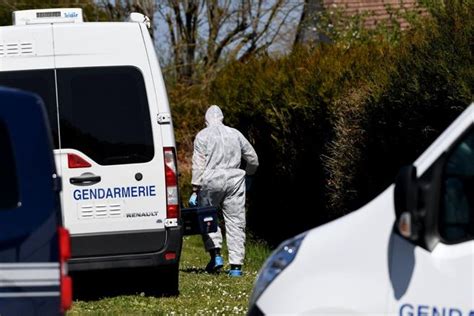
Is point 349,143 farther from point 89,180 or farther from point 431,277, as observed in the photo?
point 431,277

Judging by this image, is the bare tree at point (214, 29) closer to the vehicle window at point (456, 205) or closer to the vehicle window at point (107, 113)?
the vehicle window at point (107, 113)

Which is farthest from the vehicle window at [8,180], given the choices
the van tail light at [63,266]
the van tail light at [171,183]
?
the van tail light at [171,183]

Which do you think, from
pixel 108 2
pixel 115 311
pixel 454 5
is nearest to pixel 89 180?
pixel 115 311

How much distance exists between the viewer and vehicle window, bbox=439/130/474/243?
196 inches

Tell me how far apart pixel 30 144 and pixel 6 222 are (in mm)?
410

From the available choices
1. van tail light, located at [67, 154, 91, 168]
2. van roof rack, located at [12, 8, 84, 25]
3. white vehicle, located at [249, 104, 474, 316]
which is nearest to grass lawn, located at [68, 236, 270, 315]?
van tail light, located at [67, 154, 91, 168]

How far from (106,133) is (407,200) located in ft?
18.3

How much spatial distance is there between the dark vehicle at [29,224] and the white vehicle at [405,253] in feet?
4.16

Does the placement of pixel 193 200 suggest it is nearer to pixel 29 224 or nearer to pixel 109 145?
pixel 109 145

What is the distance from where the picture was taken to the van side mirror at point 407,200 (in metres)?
4.83

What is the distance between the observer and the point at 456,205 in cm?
500

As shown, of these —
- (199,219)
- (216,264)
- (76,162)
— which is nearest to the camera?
(76,162)

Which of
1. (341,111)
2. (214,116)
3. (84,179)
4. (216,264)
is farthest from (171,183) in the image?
(341,111)

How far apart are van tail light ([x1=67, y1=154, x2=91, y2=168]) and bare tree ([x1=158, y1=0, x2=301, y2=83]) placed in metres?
14.8
